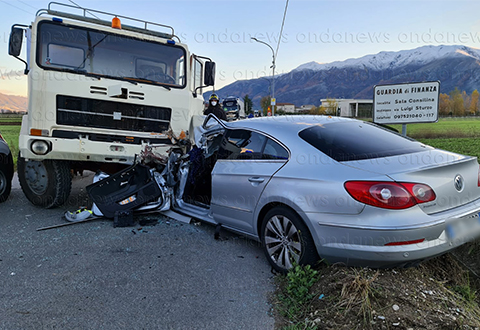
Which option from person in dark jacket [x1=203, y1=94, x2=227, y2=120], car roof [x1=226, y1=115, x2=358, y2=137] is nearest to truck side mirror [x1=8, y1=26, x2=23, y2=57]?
car roof [x1=226, y1=115, x2=358, y2=137]

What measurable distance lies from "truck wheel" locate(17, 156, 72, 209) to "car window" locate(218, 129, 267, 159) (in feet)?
9.80

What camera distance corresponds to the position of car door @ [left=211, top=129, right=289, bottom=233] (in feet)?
12.3

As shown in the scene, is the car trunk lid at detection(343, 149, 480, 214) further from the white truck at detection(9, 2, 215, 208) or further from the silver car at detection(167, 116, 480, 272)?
the white truck at detection(9, 2, 215, 208)

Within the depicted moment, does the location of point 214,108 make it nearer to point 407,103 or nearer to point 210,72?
point 210,72

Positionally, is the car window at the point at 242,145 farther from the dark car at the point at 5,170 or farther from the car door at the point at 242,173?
the dark car at the point at 5,170

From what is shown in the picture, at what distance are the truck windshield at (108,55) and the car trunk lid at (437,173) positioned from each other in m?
4.37

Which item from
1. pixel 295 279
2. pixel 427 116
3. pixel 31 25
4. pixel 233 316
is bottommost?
pixel 233 316

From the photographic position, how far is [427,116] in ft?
23.1

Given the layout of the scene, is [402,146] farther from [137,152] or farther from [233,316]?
[137,152]

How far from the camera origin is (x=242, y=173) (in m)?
4.04

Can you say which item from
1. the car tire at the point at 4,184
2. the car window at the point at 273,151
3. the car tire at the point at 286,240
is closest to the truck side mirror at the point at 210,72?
the car window at the point at 273,151

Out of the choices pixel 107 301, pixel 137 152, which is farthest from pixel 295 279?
pixel 137 152

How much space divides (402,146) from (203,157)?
9.58 ft

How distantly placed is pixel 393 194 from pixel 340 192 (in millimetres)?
405
